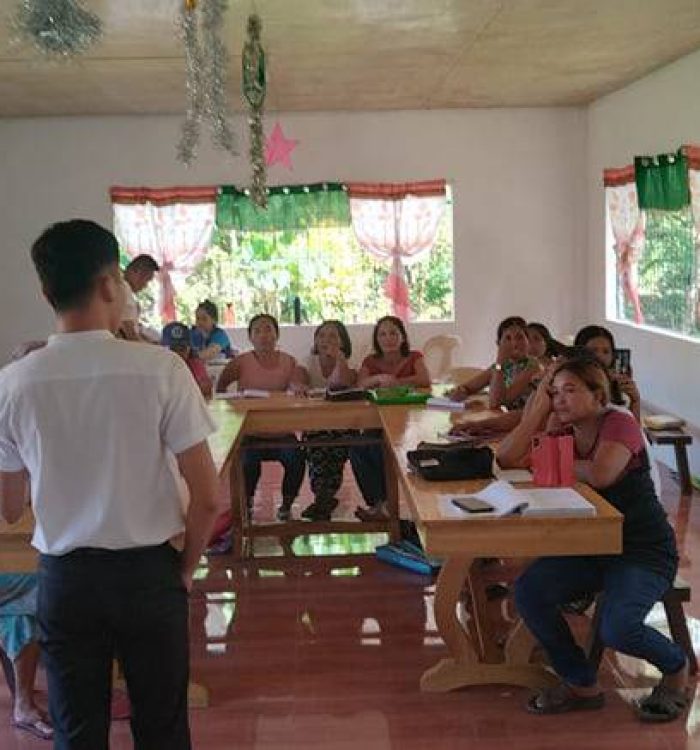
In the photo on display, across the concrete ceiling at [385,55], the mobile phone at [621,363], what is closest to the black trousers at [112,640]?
the mobile phone at [621,363]

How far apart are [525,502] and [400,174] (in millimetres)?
5582

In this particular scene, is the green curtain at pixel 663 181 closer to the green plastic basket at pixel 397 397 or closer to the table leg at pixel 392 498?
the green plastic basket at pixel 397 397

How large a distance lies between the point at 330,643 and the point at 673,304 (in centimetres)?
385

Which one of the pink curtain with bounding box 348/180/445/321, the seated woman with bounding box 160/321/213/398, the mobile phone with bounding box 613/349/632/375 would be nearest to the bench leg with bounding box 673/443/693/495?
the mobile phone with bounding box 613/349/632/375

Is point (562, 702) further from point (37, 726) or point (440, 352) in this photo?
point (440, 352)

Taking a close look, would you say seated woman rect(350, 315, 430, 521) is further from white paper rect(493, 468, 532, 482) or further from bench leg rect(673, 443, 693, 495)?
white paper rect(493, 468, 532, 482)

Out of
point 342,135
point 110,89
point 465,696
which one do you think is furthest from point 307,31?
point 465,696

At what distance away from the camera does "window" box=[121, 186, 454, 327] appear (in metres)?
7.71

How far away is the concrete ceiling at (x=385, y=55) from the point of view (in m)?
4.44

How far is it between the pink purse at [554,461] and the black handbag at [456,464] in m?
0.20

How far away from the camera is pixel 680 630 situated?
2828 mm

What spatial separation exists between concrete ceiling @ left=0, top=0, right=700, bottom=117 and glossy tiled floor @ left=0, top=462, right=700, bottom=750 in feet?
8.44

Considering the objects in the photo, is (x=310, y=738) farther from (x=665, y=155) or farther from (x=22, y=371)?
(x=665, y=155)

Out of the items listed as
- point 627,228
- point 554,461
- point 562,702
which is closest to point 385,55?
point 627,228
